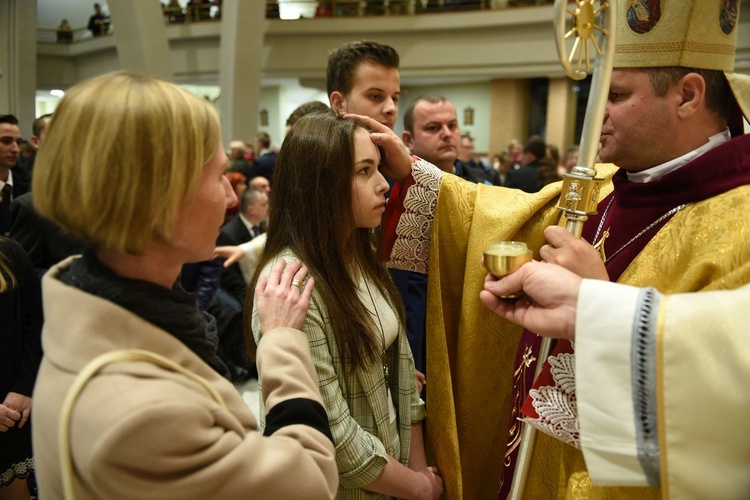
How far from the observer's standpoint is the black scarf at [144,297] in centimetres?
96

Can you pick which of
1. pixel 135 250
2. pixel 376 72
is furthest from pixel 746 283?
pixel 376 72

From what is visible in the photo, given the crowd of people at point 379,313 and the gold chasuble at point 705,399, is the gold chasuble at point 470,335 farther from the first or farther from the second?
the gold chasuble at point 705,399

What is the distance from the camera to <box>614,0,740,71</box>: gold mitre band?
5.05 ft

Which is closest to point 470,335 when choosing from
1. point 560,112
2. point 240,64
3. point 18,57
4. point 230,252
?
point 230,252

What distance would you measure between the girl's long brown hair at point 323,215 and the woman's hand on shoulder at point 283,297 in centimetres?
8

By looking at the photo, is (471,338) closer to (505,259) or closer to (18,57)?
(505,259)

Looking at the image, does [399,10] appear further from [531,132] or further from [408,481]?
[408,481]

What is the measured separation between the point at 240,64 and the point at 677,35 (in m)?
12.1

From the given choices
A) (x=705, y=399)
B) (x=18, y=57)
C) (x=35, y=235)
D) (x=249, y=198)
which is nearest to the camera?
(x=705, y=399)

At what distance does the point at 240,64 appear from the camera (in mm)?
12727

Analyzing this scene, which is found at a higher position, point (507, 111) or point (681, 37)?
point (507, 111)

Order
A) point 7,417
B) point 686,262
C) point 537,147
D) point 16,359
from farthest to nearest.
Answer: point 537,147 < point 16,359 < point 7,417 < point 686,262

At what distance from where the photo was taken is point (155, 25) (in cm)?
1238

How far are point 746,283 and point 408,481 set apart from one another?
94 centimetres
